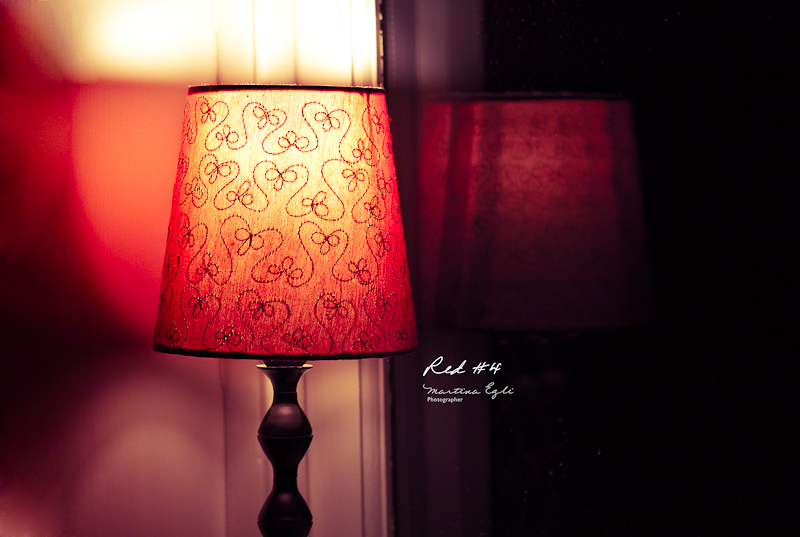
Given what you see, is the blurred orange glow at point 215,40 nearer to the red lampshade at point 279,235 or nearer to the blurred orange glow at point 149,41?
the blurred orange glow at point 149,41

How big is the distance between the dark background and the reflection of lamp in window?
0.34 m

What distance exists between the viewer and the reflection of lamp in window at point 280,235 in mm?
969

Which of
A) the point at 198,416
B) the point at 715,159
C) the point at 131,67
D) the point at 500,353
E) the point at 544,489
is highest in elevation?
the point at 131,67

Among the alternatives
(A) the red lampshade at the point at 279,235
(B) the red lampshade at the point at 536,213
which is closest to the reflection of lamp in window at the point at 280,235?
(A) the red lampshade at the point at 279,235

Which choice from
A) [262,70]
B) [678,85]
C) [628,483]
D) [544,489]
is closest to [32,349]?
[262,70]

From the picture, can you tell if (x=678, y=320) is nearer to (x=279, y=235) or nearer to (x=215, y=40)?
(x=279, y=235)

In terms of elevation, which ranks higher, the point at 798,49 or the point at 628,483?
the point at 798,49

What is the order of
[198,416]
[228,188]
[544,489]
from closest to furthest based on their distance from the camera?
[228,188]
[544,489]
[198,416]

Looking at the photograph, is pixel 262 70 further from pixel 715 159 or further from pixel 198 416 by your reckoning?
pixel 715 159

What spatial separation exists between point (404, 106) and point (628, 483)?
72cm

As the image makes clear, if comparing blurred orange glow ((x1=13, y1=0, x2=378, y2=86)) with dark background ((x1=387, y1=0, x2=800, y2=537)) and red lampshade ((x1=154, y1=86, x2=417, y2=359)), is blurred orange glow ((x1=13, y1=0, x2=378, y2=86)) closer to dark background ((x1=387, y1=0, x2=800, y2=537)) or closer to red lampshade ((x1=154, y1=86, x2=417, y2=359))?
dark background ((x1=387, y1=0, x2=800, y2=537))

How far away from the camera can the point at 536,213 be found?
47.1 inches

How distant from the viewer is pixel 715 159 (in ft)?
3.47

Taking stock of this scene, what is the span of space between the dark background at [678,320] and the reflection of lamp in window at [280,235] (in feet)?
1.10
